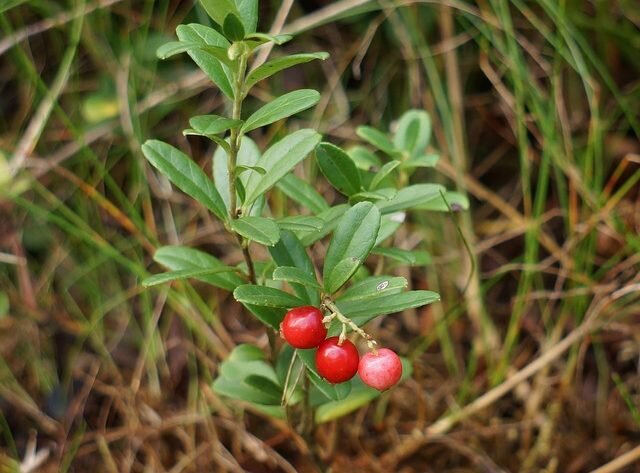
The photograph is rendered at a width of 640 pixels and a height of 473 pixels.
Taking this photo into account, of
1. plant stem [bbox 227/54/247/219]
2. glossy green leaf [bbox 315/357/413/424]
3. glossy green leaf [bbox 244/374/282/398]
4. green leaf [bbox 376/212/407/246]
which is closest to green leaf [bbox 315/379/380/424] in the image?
glossy green leaf [bbox 315/357/413/424]

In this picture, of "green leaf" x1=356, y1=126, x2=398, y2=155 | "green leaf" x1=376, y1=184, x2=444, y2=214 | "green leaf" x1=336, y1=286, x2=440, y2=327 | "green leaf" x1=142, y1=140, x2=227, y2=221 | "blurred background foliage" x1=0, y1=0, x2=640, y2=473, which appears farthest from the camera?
"blurred background foliage" x1=0, y1=0, x2=640, y2=473

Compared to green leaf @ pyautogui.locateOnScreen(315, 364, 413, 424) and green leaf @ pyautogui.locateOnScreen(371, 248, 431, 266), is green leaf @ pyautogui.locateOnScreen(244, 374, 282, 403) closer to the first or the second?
green leaf @ pyautogui.locateOnScreen(315, 364, 413, 424)

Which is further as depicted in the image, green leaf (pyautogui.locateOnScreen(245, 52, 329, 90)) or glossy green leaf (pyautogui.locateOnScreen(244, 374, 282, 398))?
glossy green leaf (pyautogui.locateOnScreen(244, 374, 282, 398))

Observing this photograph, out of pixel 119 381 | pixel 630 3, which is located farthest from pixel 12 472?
pixel 630 3

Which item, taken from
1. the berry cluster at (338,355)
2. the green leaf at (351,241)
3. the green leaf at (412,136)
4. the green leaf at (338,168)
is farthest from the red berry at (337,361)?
the green leaf at (412,136)

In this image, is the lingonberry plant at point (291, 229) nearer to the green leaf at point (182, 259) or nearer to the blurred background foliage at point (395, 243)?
the green leaf at point (182, 259)

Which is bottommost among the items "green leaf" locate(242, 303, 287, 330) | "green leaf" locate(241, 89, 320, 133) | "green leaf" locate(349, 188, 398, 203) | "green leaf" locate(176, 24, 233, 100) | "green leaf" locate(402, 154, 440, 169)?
"green leaf" locate(242, 303, 287, 330)

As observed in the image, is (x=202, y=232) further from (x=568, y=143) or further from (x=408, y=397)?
(x=568, y=143)
